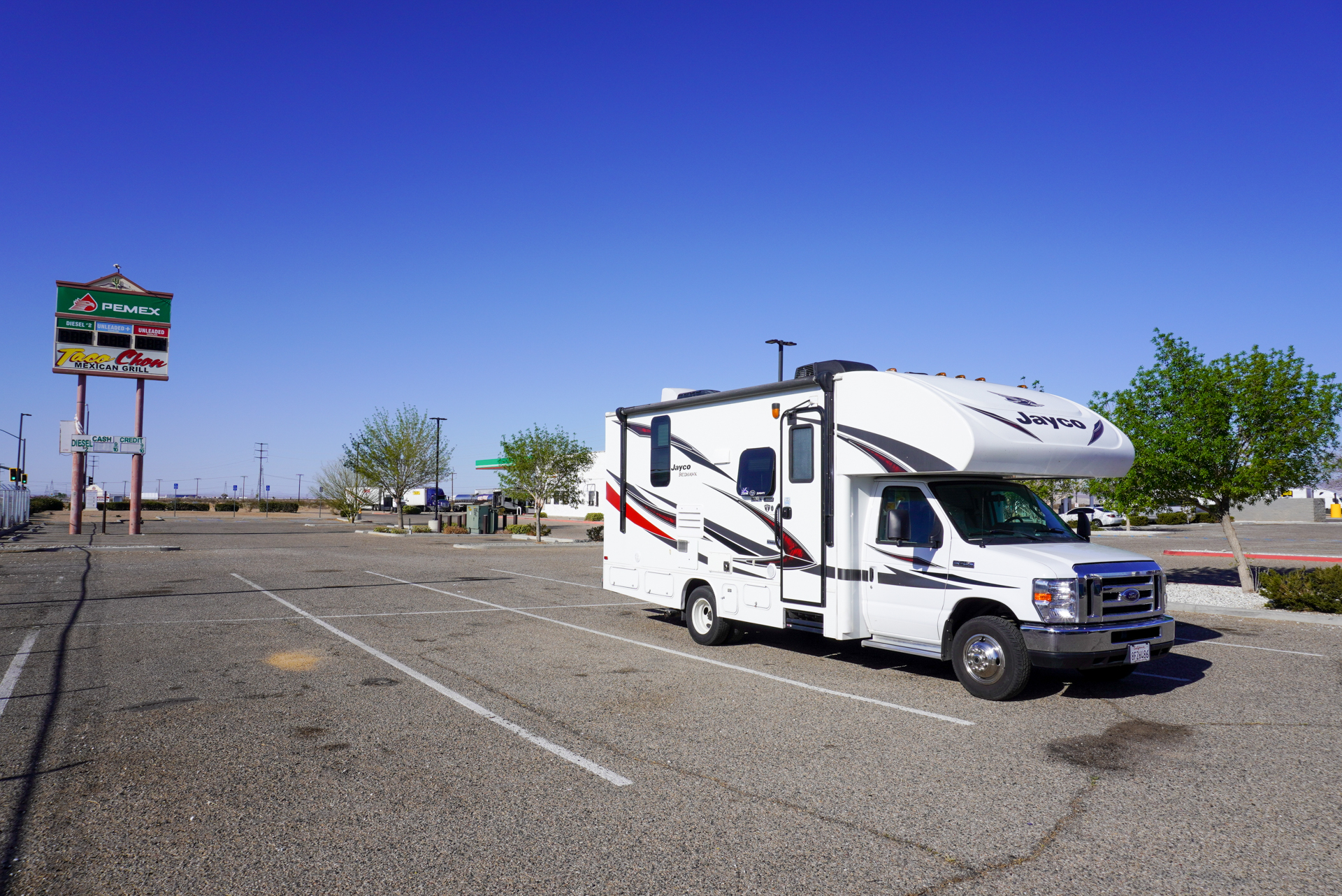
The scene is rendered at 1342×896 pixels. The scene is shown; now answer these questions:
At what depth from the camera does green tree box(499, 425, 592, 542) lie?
124ft

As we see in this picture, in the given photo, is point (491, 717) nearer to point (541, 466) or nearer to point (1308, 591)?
point (1308, 591)

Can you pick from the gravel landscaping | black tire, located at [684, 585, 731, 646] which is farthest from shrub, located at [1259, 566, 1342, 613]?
black tire, located at [684, 585, 731, 646]

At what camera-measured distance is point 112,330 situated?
3719cm

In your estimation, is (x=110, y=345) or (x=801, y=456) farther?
(x=110, y=345)

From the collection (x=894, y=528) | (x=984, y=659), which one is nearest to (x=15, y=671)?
(x=894, y=528)

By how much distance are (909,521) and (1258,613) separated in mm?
8444

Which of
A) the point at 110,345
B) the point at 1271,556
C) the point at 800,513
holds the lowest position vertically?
the point at 1271,556

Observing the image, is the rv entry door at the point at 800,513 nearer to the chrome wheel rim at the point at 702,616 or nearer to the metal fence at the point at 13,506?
the chrome wheel rim at the point at 702,616

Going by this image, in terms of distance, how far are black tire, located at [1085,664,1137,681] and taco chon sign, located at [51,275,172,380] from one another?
39092mm

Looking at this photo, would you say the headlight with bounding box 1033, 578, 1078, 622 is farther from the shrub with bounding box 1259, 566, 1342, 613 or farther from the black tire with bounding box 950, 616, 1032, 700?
the shrub with bounding box 1259, 566, 1342, 613

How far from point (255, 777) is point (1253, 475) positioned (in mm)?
15584

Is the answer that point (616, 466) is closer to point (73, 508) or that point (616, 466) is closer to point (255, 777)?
point (255, 777)

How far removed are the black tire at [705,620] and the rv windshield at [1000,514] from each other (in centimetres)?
335

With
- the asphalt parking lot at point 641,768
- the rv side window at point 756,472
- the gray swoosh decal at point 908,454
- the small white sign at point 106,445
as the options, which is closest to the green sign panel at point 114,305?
the small white sign at point 106,445
